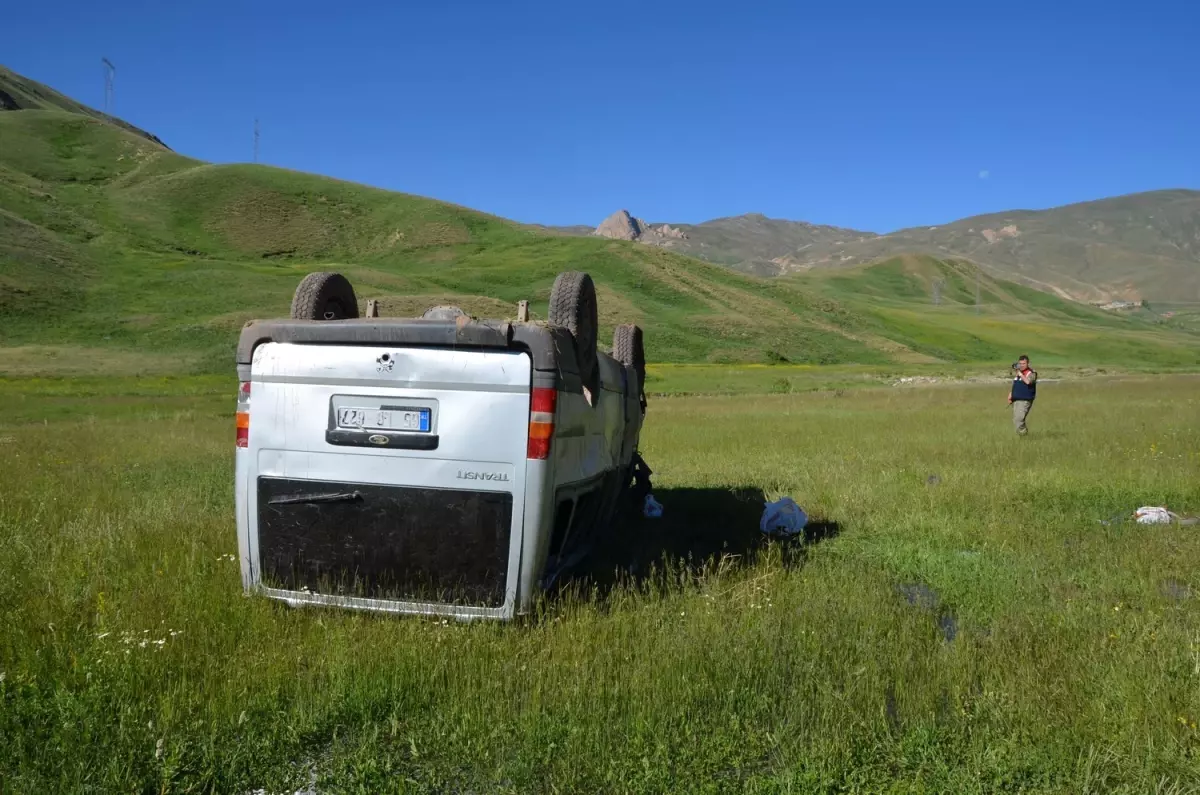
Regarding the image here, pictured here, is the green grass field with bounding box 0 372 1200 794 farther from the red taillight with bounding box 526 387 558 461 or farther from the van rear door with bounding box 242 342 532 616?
the red taillight with bounding box 526 387 558 461

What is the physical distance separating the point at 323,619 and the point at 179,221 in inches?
4745

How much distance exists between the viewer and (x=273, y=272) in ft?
283

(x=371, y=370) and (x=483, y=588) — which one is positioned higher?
(x=371, y=370)

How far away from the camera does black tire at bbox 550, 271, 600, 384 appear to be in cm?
593

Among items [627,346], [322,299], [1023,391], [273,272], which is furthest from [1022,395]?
[273,272]

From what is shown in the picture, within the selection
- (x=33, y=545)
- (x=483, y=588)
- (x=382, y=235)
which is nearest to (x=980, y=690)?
(x=483, y=588)

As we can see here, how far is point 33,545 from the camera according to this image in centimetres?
741

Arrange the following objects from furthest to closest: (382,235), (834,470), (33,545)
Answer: (382,235) → (834,470) → (33,545)

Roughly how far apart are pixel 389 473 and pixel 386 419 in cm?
32

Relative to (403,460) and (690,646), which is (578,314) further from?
(690,646)

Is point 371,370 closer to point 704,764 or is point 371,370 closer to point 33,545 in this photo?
point 704,764

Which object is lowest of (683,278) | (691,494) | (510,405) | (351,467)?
(691,494)

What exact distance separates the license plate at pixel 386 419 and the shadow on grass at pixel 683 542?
1.51 meters

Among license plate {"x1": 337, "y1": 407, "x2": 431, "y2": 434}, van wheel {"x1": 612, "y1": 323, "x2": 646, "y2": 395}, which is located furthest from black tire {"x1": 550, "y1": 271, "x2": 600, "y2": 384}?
van wheel {"x1": 612, "y1": 323, "x2": 646, "y2": 395}
